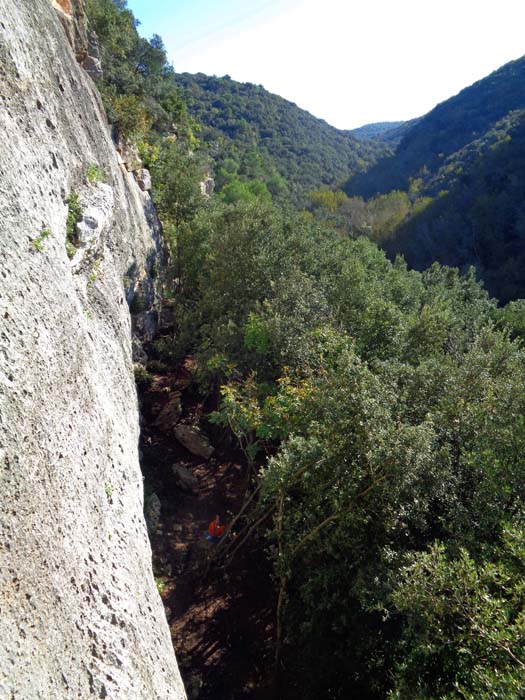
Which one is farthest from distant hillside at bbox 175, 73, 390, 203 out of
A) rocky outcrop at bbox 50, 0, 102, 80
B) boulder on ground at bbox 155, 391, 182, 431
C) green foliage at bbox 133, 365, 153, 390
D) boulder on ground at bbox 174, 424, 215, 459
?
boulder on ground at bbox 174, 424, 215, 459

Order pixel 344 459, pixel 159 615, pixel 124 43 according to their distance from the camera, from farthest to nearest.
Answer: pixel 124 43, pixel 344 459, pixel 159 615

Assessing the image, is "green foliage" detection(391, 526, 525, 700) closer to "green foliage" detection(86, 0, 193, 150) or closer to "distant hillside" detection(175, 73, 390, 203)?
"green foliage" detection(86, 0, 193, 150)

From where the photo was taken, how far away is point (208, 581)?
12.6m

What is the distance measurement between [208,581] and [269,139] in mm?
109054

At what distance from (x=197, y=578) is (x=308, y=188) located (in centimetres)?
9503

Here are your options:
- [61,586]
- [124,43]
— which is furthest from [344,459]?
[124,43]

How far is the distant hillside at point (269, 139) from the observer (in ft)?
258

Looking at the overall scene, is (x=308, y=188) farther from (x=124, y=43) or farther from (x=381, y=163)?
(x=124, y=43)

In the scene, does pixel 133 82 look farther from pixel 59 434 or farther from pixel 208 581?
pixel 59 434

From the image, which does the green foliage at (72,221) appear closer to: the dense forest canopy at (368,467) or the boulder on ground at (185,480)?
the dense forest canopy at (368,467)

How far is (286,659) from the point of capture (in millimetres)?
10188

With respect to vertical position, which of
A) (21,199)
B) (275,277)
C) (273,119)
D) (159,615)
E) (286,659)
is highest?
(273,119)

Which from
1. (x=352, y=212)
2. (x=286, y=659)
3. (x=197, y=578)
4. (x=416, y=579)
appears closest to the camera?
(x=416, y=579)

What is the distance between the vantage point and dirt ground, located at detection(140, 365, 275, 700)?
10.5 m
